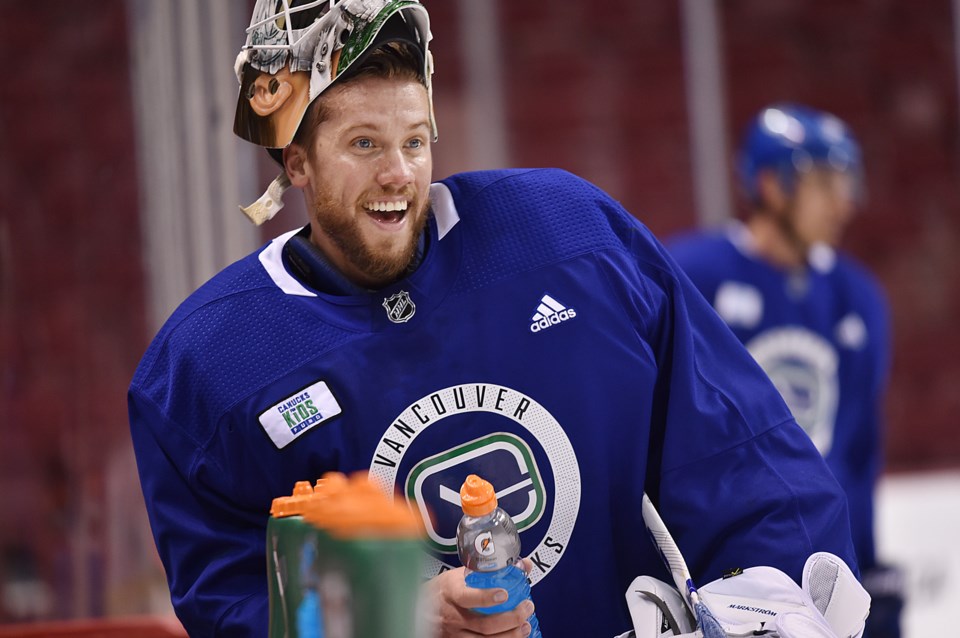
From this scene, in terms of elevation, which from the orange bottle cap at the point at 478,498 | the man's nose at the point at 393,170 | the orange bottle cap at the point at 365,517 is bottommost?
the orange bottle cap at the point at 478,498

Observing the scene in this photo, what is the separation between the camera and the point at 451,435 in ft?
4.46

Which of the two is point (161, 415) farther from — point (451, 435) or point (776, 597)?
point (776, 597)

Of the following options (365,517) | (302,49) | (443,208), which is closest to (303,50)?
(302,49)

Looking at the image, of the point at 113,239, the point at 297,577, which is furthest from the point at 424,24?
the point at 113,239

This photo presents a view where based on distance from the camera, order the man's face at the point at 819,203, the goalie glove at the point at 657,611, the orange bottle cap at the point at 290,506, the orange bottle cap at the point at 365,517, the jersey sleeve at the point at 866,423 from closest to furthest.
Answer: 1. the orange bottle cap at the point at 365,517
2. the orange bottle cap at the point at 290,506
3. the goalie glove at the point at 657,611
4. the jersey sleeve at the point at 866,423
5. the man's face at the point at 819,203

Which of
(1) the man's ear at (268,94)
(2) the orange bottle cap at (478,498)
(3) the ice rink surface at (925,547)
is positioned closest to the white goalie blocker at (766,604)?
(2) the orange bottle cap at (478,498)

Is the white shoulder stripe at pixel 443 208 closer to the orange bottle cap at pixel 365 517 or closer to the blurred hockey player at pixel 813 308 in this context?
the orange bottle cap at pixel 365 517

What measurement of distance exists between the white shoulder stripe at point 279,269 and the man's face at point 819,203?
6.22 feet

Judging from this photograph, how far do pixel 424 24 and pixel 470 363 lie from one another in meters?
0.35

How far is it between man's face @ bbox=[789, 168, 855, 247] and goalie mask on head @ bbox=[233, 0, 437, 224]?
190cm

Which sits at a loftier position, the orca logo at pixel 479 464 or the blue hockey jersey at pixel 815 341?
the orca logo at pixel 479 464

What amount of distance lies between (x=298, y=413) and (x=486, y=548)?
0.28 m

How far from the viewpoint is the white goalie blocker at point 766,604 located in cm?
125

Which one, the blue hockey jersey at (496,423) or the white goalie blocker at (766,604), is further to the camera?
the blue hockey jersey at (496,423)
